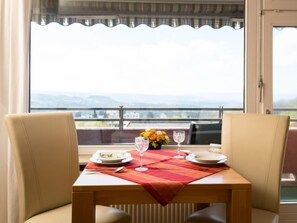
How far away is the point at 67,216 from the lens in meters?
1.74

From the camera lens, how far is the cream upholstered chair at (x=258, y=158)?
1.83 metres

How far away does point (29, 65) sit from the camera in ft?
8.52

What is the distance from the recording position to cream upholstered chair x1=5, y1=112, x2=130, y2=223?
A: 1760 mm

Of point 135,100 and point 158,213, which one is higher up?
point 135,100

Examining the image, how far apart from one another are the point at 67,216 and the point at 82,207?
44 cm

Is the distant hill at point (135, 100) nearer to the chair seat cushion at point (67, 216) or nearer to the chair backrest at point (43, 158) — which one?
the chair backrest at point (43, 158)

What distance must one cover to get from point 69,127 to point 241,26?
6.12 feet

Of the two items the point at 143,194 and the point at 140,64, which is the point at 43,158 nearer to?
the point at 143,194

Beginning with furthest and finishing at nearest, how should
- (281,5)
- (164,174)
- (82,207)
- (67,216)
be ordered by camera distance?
(281,5)
(67,216)
(164,174)
(82,207)

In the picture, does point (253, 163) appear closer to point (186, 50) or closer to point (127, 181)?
point (127, 181)

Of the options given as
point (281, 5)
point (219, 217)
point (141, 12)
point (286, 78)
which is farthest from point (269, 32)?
point (219, 217)

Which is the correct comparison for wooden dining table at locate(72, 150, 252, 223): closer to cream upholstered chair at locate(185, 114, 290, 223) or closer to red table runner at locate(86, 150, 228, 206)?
red table runner at locate(86, 150, 228, 206)

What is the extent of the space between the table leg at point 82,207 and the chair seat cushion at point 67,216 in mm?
337

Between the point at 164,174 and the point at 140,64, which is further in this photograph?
the point at 140,64
